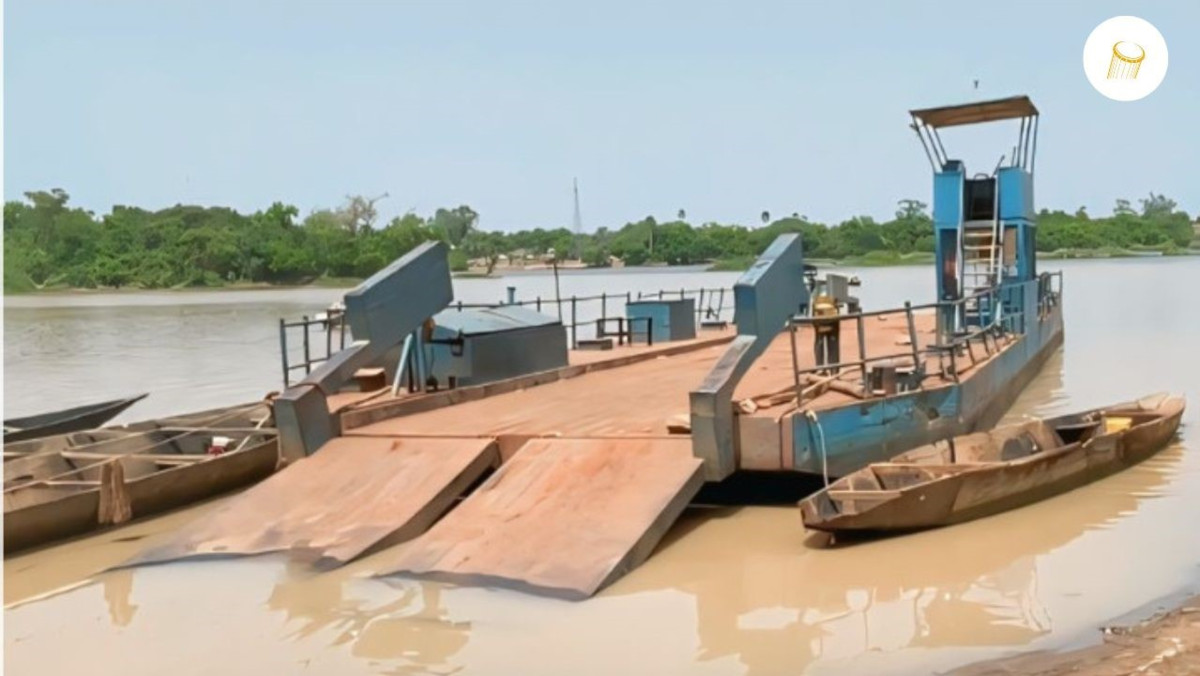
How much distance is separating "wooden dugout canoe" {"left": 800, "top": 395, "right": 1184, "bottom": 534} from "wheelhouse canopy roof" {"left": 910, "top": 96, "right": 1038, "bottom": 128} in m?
6.43

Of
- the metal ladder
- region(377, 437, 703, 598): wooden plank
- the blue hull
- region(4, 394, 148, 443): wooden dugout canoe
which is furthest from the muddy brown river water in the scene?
the metal ladder

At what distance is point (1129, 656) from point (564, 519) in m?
3.47

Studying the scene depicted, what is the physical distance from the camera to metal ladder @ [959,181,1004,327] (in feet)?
54.2

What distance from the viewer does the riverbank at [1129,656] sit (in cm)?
564

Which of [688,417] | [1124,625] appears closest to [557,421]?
[688,417]

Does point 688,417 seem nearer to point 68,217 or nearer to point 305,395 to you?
point 305,395

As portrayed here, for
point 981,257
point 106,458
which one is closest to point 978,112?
point 981,257

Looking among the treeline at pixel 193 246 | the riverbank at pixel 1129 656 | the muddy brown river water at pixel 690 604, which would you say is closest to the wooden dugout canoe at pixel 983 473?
the muddy brown river water at pixel 690 604

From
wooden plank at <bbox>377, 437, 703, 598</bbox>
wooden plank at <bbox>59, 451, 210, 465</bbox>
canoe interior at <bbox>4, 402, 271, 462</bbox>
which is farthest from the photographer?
canoe interior at <bbox>4, 402, 271, 462</bbox>

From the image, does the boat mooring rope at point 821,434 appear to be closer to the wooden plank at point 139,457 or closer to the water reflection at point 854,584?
the water reflection at point 854,584

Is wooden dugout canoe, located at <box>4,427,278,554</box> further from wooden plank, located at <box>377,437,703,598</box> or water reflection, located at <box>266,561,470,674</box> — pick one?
wooden plank, located at <box>377,437,703,598</box>

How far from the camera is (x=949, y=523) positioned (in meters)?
8.63

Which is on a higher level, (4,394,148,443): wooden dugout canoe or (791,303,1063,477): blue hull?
(791,303,1063,477): blue hull

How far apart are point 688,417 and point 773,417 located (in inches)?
31.6
